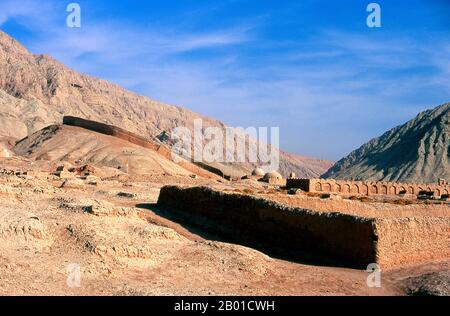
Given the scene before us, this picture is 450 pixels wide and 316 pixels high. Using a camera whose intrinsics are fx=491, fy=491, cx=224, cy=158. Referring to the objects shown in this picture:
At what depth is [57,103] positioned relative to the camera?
9969cm

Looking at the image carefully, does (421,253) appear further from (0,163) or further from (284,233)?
(0,163)

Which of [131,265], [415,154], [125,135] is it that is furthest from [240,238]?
[415,154]

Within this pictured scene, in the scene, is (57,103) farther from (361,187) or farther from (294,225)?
(294,225)

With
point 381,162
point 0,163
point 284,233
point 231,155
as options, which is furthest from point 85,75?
point 284,233

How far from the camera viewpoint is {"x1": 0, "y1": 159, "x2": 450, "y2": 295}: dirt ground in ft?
26.4

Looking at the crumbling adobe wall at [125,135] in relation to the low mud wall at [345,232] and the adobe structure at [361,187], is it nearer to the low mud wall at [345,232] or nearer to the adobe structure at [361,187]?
the adobe structure at [361,187]

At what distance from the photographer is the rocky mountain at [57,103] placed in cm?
8406

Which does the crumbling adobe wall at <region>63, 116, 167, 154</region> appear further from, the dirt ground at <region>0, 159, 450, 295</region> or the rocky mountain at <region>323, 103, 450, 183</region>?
the dirt ground at <region>0, 159, 450, 295</region>

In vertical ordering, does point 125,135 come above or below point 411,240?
above

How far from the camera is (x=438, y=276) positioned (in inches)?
383

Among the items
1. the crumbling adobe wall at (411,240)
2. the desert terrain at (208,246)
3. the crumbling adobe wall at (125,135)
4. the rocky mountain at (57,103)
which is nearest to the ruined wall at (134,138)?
the crumbling adobe wall at (125,135)

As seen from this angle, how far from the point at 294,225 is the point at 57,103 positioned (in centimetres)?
9530

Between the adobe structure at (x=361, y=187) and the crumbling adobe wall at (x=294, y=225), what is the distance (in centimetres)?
1914

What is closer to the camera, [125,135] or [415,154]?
[125,135]
